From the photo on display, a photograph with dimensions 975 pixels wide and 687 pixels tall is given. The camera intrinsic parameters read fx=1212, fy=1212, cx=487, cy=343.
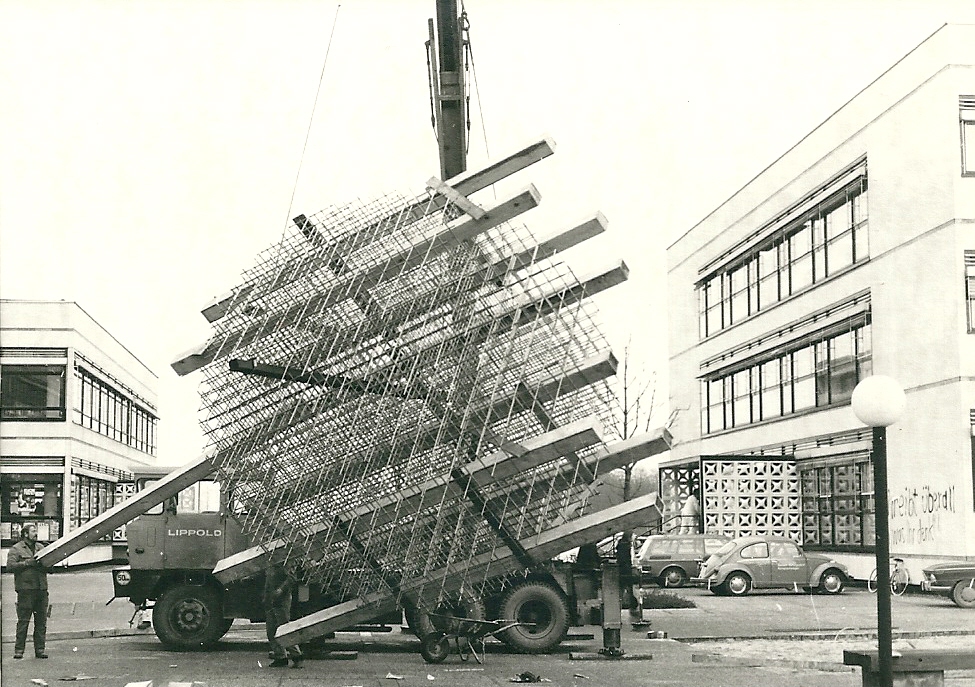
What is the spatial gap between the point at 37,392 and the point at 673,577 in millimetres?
15024

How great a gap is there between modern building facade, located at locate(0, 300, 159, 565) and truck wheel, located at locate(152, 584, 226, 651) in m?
11.1

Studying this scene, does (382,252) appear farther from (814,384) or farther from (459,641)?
(814,384)

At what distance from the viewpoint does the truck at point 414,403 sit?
12.4 m

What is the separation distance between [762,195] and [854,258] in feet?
15.6

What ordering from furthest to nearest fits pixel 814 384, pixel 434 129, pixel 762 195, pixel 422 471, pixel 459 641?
pixel 762 195, pixel 814 384, pixel 434 129, pixel 459 641, pixel 422 471

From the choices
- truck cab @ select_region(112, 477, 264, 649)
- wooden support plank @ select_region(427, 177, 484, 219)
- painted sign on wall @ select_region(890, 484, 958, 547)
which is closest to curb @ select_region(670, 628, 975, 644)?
painted sign on wall @ select_region(890, 484, 958, 547)

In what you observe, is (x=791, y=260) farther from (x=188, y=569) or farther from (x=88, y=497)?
(x=188, y=569)

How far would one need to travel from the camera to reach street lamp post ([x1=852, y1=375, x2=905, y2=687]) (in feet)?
28.2

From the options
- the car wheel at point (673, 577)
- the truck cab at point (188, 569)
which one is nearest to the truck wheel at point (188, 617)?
the truck cab at point (188, 569)

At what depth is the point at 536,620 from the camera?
13.7m

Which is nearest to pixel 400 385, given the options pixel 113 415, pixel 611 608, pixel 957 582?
pixel 611 608

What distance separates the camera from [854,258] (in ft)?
84.5

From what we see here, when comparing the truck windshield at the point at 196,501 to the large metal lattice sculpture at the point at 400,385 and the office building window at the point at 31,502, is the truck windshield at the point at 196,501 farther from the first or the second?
the office building window at the point at 31,502

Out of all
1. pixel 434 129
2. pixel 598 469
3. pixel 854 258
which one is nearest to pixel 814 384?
pixel 854 258
